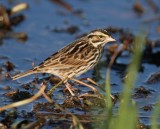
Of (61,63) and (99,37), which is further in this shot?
(99,37)

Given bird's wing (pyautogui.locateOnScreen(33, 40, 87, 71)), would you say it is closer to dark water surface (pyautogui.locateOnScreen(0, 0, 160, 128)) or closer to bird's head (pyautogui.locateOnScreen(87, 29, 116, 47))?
bird's head (pyautogui.locateOnScreen(87, 29, 116, 47))

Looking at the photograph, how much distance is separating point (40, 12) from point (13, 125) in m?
6.97

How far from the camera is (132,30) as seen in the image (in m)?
13.5

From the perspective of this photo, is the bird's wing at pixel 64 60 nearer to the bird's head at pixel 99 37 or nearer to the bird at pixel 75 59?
the bird at pixel 75 59

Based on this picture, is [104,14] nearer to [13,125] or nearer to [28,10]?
[28,10]

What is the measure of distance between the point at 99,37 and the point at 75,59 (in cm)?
51

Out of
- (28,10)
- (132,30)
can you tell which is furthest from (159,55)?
(28,10)

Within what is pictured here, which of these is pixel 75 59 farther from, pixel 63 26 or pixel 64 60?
pixel 63 26

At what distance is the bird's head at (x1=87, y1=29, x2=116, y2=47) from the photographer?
9773 mm

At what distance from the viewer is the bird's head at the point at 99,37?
32.1 ft

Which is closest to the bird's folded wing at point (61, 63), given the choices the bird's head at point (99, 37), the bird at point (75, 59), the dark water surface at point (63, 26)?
the bird at point (75, 59)

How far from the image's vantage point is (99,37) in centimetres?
981

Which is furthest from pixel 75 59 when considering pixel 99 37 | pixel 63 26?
pixel 63 26

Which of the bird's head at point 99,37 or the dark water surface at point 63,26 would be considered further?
the dark water surface at point 63,26
